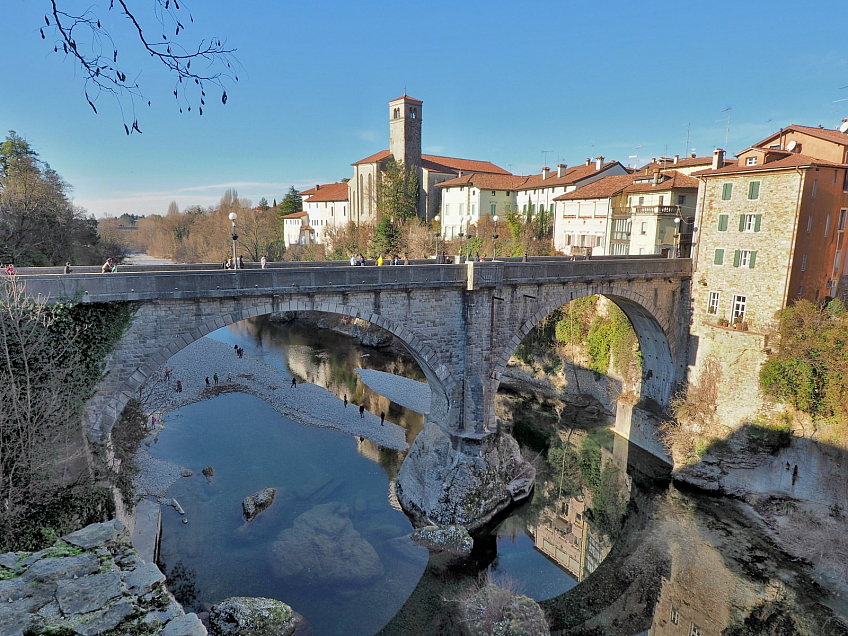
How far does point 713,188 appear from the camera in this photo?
22.7 meters

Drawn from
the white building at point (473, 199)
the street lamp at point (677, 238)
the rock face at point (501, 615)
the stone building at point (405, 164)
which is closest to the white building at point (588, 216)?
the street lamp at point (677, 238)

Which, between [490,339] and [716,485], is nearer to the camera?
[490,339]

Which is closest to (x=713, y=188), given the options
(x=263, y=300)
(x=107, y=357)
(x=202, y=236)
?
(x=263, y=300)

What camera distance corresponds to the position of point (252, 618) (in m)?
13.6

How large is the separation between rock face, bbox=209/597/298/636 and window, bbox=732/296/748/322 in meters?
22.4

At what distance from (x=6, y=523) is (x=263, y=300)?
26.5ft

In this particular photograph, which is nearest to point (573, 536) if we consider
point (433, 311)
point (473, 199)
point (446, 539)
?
point (446, 539)

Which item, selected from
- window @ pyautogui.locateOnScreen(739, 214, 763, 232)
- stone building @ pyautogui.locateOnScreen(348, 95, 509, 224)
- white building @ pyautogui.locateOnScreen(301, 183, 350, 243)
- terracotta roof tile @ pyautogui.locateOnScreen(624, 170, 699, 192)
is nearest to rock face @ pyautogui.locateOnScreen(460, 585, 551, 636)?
window @ pyautogui.locateOnScreen(739, 214, 763, 232)

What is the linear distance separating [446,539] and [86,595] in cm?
1360

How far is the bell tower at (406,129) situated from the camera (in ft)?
189

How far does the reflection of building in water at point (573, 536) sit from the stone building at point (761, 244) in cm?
782

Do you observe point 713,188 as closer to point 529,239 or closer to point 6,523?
point 529,239

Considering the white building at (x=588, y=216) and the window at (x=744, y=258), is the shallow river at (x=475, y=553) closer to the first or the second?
the window at (x=744, y=258)

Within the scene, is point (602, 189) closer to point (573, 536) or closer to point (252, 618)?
point (573, 536)
